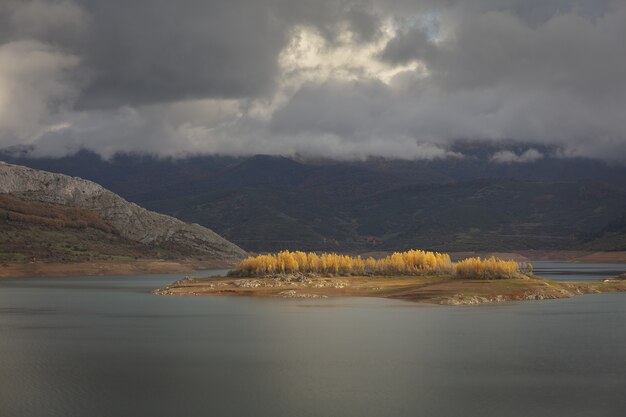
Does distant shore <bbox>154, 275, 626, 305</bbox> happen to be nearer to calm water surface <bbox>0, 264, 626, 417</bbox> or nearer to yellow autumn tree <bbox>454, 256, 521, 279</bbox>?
yellow autumn tree <bbox>454, 256, 521, 279</bbox>

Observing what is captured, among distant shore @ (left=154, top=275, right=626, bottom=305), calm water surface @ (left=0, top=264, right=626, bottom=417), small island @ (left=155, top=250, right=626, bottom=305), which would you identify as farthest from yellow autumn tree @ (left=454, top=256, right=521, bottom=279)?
calm water surface @ (left=0, top=264, right=626, bottom=417)

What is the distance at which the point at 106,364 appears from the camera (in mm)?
69375

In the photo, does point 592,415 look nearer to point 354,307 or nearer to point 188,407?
point 188,407

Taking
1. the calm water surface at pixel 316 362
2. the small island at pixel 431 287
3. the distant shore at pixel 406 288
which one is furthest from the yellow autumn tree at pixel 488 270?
the calm water surface at pixel 316 362

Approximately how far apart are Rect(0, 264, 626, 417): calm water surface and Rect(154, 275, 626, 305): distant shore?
65.3ft

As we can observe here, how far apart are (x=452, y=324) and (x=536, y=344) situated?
2058cm

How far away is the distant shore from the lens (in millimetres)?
144375

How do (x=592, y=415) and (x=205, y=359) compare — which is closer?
(x=592, y=415)

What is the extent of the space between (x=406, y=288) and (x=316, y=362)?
3802 inches

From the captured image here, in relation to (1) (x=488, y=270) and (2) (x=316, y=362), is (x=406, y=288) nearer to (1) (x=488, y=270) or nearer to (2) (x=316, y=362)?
(1) (x=488, y=270)

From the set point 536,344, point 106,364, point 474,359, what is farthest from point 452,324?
point 106,364

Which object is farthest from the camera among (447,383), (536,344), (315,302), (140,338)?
(315,302)

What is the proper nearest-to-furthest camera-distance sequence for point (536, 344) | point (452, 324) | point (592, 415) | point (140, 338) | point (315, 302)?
1. point (592, 415)
2. point (536, 344)
3. point (140, 338)
4. point (452, 324)
5. point (315, 302)

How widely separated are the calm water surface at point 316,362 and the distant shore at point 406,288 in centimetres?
1991
